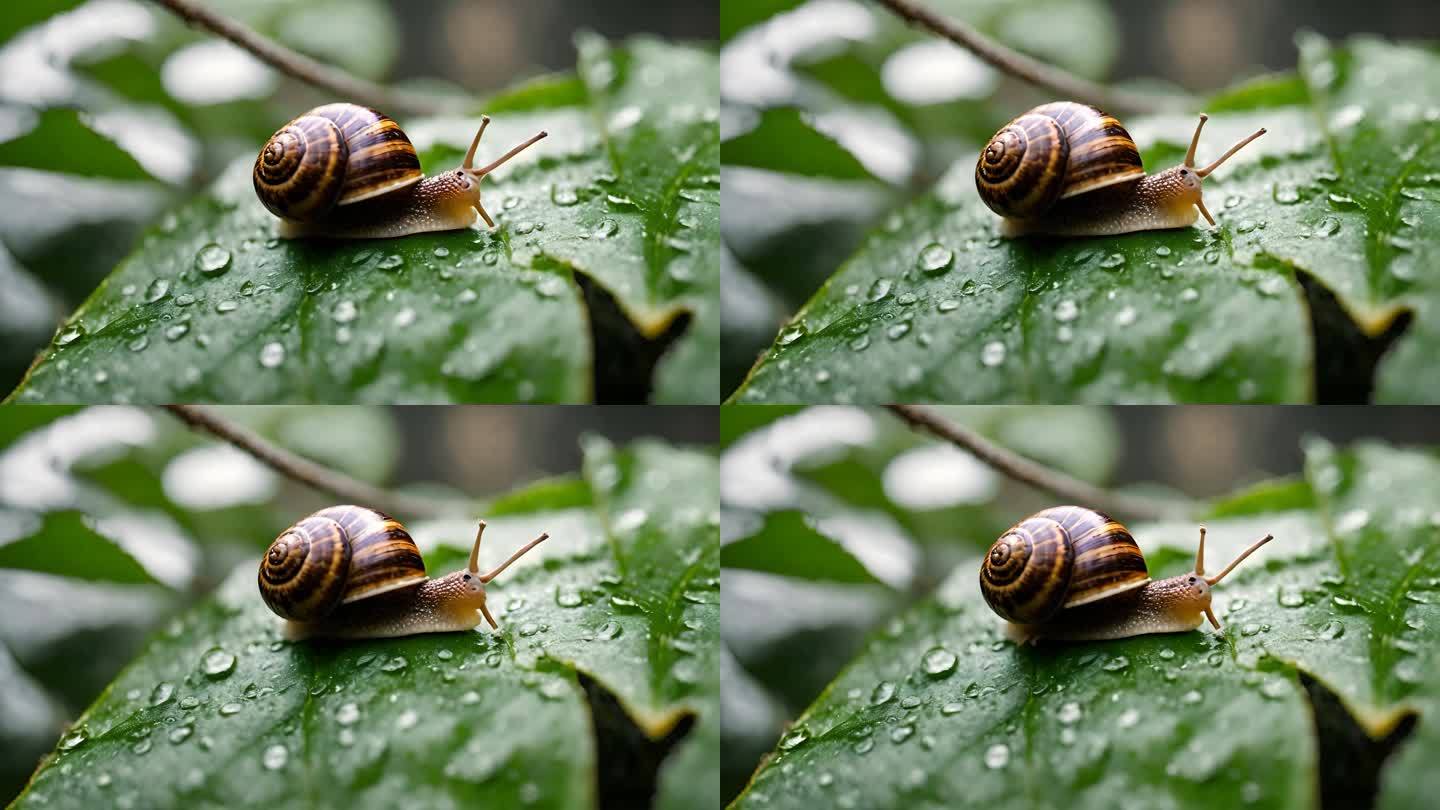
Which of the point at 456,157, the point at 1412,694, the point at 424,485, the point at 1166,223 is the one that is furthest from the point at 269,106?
the point at 1412,694

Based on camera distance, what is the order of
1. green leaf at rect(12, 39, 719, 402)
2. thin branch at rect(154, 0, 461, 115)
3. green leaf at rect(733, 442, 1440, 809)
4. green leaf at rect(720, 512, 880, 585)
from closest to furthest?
green leaf at rect(733, 442, 1440, 809), green leaf at rect(12, 39, 719, 402), thin branch at rect(154, 0, 461, 115), green leaf at rect(720, 512, 880, 585)

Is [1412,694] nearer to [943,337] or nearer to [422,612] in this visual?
[943,337]

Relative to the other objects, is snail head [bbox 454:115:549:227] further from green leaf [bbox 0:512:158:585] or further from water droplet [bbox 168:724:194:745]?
green leaf [bbox 0:512:158:585]

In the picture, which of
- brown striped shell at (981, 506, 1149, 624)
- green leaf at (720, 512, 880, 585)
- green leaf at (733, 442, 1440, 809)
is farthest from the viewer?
green leaf at (720, 512, 880, 585)

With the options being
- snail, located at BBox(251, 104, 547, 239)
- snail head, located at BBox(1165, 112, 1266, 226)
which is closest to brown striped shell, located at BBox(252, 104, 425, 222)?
snail, located at BBox(251, 104, 547, 239)

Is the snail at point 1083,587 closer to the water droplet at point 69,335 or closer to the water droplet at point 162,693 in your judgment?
the water droplet at point 162,693

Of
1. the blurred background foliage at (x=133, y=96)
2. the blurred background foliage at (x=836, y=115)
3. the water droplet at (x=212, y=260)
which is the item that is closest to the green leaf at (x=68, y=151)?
the blurred background foliage at (x=133, y=96)
